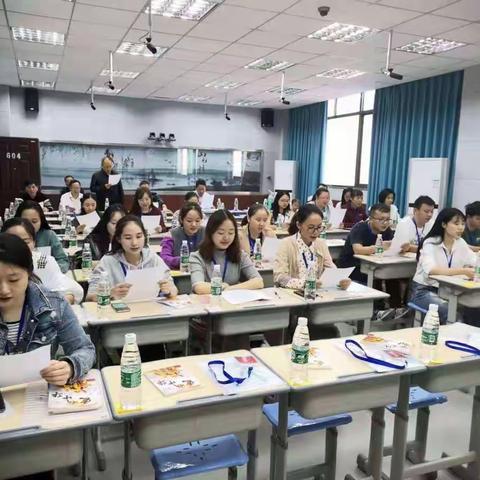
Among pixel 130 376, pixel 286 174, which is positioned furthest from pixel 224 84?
pixel 130 376

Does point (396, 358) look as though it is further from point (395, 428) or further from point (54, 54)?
point (54, 54)

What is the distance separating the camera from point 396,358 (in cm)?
203

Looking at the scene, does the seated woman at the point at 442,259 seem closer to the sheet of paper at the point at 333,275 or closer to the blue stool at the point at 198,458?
the sheet of paper at the point at 333,275

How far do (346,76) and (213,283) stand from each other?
6018 mm

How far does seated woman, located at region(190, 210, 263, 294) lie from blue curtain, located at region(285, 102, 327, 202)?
8.10 meters

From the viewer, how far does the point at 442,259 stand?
385cm

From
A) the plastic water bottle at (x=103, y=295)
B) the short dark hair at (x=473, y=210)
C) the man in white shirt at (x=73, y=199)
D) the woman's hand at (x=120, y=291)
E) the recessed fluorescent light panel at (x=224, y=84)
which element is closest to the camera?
the plastic water bottle at (x=103, y=295)

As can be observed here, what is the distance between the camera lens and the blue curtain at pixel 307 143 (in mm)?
11016

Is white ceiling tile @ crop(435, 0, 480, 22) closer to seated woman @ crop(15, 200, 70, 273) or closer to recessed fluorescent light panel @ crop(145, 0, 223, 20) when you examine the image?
recessed fluorescent light panel @ crop(145, 0, 223, 20)

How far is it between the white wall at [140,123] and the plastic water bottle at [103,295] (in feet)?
29.7

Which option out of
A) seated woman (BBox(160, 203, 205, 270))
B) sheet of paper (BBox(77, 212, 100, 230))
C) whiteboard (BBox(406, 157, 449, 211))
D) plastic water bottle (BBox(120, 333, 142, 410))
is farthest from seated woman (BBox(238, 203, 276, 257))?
whiteboard (BBox(406, 157, 449, 211))

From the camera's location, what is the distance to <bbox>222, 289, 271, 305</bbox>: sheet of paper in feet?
9.55

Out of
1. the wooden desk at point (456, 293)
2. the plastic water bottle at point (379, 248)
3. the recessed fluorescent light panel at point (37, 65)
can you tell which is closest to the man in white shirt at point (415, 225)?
the plastic water bottle at point (379, 248)

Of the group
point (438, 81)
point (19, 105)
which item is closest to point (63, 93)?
point (19, 105)
